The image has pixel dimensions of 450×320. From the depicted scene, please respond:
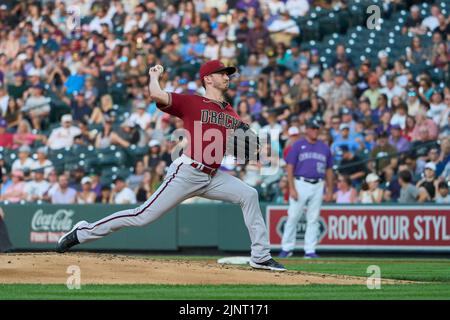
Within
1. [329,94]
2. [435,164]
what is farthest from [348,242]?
[329,94]

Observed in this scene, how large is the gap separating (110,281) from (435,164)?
27.4 feet

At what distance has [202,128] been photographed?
1052 cm

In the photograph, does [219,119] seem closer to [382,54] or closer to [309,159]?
[309,159]

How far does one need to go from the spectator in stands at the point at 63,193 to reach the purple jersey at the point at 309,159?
496cm

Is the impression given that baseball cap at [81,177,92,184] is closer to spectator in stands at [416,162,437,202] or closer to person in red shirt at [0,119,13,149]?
person in red shirt at [0,119,13,149]

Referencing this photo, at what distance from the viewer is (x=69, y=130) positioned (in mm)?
21219

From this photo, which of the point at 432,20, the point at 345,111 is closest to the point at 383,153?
the point at 345,111

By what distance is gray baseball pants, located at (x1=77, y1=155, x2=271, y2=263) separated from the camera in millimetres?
10523

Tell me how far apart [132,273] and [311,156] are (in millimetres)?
6137

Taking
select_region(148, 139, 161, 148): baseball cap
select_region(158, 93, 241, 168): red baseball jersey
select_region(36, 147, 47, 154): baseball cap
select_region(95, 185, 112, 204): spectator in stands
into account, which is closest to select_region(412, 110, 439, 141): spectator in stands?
select_region(148, 139, 161, 148): baseball cap

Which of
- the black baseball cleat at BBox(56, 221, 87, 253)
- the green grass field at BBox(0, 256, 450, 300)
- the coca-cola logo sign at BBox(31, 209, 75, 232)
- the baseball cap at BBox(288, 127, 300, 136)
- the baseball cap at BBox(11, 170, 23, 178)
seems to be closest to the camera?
the green grass field at BBox(0, 256, 450, 300)

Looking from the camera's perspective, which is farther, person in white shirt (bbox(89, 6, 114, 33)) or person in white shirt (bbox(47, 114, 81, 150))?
person in white shirt (bbox(89, 6, 114, 33))

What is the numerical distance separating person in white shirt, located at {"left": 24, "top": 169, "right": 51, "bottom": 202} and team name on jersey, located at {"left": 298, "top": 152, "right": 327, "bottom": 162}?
5823mm
